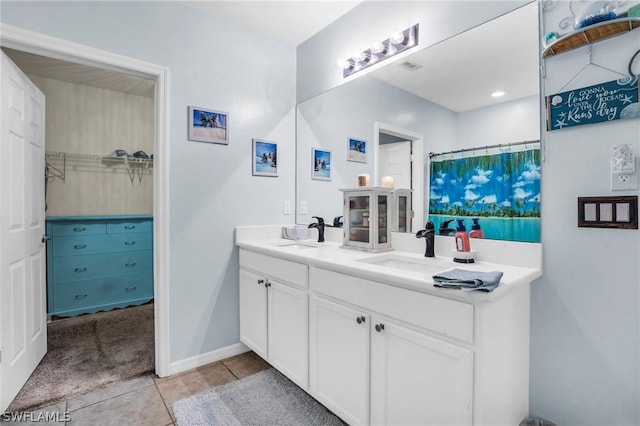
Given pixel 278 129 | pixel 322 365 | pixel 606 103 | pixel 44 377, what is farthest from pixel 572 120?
pixel 44 377

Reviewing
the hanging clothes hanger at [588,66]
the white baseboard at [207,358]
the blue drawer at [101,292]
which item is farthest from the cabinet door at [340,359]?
the blue drawer at [101,292]

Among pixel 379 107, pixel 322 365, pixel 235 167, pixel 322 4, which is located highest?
pixel 322 4

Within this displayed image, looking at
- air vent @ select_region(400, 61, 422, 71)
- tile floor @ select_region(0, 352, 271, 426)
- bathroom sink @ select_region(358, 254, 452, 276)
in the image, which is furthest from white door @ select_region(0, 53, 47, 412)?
air vent @ select_region(400, 61, 422, 71)

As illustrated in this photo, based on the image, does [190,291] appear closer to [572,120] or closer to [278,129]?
[278,129]

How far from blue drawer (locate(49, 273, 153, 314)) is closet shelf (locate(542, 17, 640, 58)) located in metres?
4.15

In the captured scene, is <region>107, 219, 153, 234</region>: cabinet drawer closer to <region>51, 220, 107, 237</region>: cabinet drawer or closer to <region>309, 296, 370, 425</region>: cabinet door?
<region>51, 220, 107, 237</region>: cabinet drawer

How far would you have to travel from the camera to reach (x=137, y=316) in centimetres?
341

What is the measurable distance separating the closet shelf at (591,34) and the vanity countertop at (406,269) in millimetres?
931

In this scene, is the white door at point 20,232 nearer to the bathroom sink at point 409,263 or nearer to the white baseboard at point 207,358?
the white baseboard at point 207,358

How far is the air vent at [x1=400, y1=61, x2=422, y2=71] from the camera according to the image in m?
1.94

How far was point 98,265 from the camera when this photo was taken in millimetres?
3555

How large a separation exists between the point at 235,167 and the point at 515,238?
1911 mm

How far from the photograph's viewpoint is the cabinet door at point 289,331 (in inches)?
72.4

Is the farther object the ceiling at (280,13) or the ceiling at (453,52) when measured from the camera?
the ceiling at (280,13)
